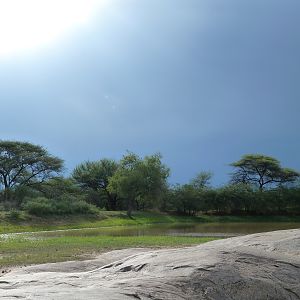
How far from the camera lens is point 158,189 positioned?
73.1m

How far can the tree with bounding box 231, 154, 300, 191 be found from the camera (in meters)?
94.6

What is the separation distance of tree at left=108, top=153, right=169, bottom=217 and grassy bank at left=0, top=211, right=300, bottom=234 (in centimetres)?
306

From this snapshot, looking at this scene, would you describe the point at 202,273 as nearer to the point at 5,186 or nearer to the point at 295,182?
the point at 5,186

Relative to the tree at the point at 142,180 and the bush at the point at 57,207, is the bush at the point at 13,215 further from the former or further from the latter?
the tree at the point at 142,180

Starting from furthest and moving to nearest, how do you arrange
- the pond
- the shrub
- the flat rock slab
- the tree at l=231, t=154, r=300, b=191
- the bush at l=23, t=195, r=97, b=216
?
1. the tree at l=231, t=154, r=300, b=191
2. the bush at l=23, t=195, r=97, b=216
3. the shrub
4. the pond
5. the flat rock slab

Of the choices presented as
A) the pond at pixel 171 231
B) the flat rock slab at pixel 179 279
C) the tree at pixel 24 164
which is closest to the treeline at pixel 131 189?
the tree at pixel 24 164

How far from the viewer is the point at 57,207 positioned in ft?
198

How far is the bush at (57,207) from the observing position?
56.9m

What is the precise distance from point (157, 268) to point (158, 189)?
2595 inches

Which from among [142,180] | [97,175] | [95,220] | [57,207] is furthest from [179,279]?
[97,175]

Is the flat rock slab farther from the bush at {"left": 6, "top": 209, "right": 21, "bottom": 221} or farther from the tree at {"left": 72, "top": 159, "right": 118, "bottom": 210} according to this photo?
the tree at {"left": 72, "top": 159, "right": 118, "bottom": 210}

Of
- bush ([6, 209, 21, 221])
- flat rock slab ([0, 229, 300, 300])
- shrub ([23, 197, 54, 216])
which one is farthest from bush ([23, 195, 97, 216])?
flat rock slab ([0, 229, 300, 300])

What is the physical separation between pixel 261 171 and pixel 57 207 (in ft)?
165

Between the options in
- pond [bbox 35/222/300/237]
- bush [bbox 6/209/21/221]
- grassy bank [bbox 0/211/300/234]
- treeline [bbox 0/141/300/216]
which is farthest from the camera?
treeline [bbox 0/141/300/216]
